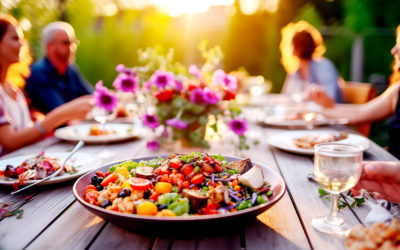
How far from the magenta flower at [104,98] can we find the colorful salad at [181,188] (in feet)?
2.38

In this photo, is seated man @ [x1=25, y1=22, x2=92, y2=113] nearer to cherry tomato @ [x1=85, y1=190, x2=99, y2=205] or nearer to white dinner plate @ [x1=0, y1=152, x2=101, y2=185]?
white dinner plate @ [x1=0, y1=152, x2=101, y2=185]

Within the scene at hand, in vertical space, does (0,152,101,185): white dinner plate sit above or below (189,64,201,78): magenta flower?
below

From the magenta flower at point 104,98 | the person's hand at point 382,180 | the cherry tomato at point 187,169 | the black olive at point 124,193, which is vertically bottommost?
the person's hand at point 382,180

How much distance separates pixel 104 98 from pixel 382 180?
1.42m

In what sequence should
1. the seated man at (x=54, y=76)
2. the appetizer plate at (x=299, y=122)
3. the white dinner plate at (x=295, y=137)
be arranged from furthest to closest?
the seated man at (x=54, y=76)
the appetizer plate at (x=299, y=122)
the white dinner plate at (x=295, y=137)

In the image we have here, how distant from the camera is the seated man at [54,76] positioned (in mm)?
3303

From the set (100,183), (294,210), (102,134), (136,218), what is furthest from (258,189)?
(102,134)

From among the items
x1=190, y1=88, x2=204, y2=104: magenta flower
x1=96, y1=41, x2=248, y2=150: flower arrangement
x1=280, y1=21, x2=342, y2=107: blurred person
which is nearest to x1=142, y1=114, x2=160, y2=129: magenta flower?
x1=96, y1=41, x2=248, y2=150: flower arrangement

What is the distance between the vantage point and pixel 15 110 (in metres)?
2.72

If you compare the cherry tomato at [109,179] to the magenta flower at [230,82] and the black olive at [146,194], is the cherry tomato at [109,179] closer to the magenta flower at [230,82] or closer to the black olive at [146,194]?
the black olive at [146,194]

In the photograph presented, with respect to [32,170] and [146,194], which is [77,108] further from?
[146,194]

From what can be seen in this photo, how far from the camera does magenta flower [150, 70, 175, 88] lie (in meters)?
1.78

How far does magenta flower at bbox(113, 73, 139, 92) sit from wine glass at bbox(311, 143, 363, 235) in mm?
1179

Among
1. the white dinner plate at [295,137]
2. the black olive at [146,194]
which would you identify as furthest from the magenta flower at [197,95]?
the black olive at [146,194]
